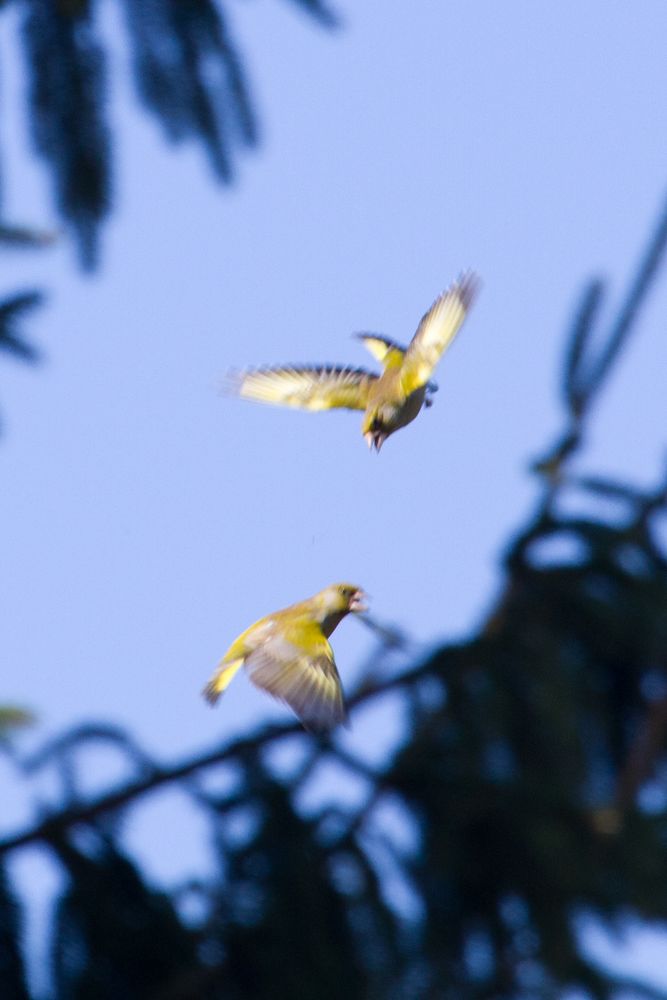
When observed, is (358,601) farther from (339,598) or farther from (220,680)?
(220,680)

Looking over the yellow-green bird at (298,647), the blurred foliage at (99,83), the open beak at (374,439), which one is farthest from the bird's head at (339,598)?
the blurred foliage at (99,83)

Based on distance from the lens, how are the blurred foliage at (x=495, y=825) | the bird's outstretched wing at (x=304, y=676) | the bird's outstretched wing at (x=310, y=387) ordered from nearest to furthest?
the blurred foliage at (x=495, y=825) < the bird's outstretched wing at (x=304, y=676) < the bird's outstretched wing at (x=310, y=387)

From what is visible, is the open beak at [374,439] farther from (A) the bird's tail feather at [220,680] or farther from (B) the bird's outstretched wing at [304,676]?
(A) the bird's tail feather at [220,680]

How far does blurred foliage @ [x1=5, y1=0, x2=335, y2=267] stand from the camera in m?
3.13

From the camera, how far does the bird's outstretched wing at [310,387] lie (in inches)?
141

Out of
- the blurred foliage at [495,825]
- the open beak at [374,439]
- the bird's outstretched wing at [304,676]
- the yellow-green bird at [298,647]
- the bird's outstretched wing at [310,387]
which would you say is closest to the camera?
the blurred foliage at [495,825]

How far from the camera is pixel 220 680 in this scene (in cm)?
376

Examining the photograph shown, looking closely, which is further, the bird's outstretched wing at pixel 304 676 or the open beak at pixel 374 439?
the open beak at pixel 374 439

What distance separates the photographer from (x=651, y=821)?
1.79m

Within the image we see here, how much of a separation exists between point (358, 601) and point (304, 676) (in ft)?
0.89

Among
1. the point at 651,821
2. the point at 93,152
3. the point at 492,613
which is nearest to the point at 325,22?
the point at 93,152

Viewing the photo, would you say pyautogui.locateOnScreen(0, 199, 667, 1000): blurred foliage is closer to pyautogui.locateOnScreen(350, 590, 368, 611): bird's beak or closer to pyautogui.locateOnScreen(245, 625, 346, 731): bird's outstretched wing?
pyautogui.locateOnScreen(245, 625, 346, 731): bird's outstretched wing

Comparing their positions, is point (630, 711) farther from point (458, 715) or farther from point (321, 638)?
point (321, 638)

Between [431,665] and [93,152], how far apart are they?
1732 millimetres
